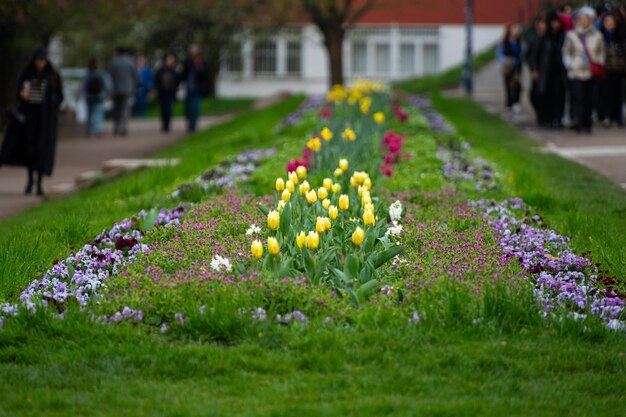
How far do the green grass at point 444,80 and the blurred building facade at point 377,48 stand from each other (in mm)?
2967

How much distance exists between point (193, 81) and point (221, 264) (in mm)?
22262

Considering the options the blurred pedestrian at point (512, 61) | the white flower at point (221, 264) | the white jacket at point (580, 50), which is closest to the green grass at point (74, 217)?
the white flower at point (221, 264)

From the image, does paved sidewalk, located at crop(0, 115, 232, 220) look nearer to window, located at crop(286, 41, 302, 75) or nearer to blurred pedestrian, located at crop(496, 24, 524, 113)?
blurred pedestrian, located at crop(496, 24, 524, 113)

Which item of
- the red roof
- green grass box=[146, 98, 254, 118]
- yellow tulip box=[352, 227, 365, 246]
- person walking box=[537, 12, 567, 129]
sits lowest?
green grass box=[146, 98, 254, 118]

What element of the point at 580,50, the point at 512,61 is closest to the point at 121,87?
the point at 512,61

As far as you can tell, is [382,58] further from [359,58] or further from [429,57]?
[429,57]

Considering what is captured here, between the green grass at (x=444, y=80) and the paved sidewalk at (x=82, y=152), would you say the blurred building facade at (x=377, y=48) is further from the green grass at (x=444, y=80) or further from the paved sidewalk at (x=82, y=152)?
the paved sidewalk at (x=82, y=152)

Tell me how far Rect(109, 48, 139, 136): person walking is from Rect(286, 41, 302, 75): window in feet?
87.6

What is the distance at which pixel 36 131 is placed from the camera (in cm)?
1581

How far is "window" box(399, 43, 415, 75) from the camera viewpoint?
181 ft

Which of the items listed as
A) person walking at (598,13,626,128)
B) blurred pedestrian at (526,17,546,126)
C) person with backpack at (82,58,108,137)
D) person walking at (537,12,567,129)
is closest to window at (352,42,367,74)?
person with backpack at (82,58,108,137)

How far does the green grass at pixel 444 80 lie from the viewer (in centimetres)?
4356

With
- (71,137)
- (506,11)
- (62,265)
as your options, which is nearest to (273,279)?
(62,265)

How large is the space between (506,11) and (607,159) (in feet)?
123
